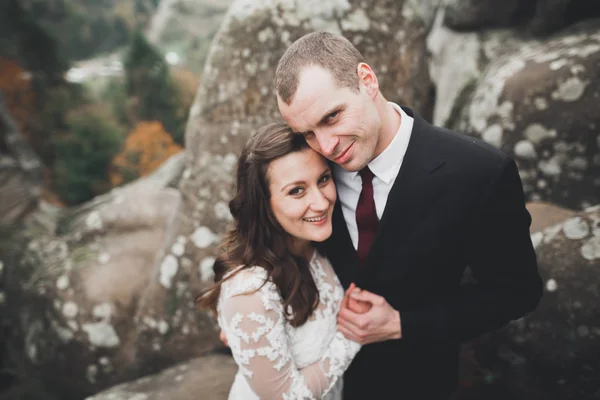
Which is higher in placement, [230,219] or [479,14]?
[479,14]

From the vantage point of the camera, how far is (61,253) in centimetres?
411

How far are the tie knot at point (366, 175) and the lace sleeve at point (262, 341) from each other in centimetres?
66

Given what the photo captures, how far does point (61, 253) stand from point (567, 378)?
438 cm

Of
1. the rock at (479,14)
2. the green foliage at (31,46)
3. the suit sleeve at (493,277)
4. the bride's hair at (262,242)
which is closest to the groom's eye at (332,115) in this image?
the bride's hair at (262,242)

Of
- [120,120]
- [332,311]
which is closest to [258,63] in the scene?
[332,311]

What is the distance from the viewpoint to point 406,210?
182cm

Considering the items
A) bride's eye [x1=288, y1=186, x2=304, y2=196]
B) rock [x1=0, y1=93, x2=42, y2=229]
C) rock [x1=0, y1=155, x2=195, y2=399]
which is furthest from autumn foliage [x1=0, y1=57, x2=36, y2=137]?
bride's eye [x1=288, y1=186, x2=304, y2=196]

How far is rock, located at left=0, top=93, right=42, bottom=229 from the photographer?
7.36 meters

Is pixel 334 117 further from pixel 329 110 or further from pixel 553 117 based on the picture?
pixel 553 117

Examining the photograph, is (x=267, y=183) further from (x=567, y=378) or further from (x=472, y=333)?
(x=567, y=378)

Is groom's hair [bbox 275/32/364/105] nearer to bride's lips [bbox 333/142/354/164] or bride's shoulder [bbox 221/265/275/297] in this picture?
bride's lips [bbox 333/142/354/164]

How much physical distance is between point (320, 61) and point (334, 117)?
0.23 m

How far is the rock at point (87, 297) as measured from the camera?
359 centimetres

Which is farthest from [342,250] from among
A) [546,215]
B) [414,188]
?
[546,215]
